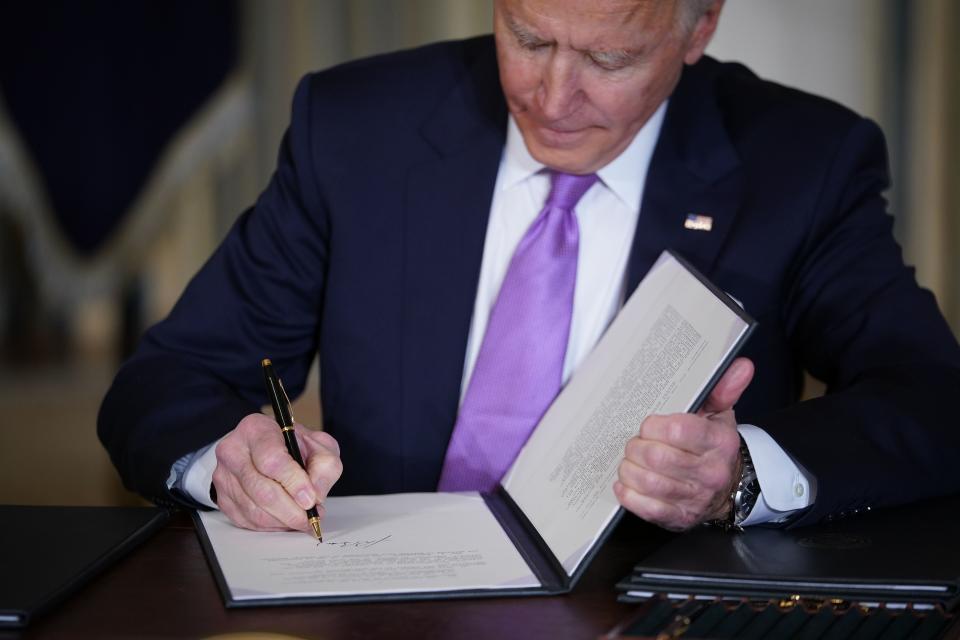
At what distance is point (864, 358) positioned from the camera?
194cm

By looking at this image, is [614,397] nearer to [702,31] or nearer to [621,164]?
[621,164]

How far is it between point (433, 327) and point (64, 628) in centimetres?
94

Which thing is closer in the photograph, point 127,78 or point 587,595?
point 587,595

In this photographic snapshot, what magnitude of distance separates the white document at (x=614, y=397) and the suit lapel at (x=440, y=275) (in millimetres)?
265

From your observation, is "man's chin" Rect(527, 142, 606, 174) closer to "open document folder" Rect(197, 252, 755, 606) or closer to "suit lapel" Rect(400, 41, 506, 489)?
"suit lapel" Rect(400, 41, 506, 489)

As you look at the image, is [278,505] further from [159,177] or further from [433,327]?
[159,177]

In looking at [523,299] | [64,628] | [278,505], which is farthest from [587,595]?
[523,299]

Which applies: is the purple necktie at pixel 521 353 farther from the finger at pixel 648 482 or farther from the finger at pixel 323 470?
the finger at pixel 648 482

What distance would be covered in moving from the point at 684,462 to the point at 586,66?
714 millimetres

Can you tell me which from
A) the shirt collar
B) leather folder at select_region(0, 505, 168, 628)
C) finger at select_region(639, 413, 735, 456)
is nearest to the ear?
the shirt collar

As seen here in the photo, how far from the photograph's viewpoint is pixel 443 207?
212cm

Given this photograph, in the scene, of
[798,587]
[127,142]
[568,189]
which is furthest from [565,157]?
[127,142]
